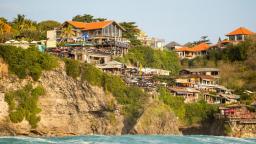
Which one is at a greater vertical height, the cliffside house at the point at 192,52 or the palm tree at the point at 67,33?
the palm tree at the point at 67,33

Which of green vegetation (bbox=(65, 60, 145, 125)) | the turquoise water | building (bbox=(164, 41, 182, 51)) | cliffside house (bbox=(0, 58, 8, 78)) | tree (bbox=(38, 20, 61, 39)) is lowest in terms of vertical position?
the turquoise water

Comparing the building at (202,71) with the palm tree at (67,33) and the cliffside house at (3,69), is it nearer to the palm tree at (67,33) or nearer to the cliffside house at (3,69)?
the palm tree at (67,33)

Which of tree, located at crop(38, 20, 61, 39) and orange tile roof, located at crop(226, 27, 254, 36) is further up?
tree, located at crop(38, 20, 61, 39)

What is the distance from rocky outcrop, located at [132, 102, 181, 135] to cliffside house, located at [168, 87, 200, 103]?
7.76 m

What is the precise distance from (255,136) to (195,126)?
25.4 feet

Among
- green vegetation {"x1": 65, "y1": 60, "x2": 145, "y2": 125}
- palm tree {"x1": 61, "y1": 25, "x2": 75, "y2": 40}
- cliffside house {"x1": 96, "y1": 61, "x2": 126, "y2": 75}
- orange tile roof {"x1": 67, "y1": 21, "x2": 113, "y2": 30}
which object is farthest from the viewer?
orange tile roof {"x1": 67, "y1": 21, "x2": 113, "y2": 30}

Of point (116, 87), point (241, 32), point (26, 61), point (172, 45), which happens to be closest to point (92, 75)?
point (116, 87)

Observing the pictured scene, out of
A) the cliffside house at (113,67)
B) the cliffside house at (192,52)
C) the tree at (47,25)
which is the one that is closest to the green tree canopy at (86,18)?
the tree at (47,25)

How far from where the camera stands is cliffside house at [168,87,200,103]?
3046 inches

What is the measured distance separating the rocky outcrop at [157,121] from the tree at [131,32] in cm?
2513

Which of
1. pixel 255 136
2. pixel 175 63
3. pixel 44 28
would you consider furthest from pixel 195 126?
pixel 44 28

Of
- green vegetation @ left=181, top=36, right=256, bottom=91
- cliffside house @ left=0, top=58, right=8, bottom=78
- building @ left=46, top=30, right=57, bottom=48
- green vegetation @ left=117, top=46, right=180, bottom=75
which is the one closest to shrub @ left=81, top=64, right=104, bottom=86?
cliffside house @ left=0, top=58, right=8, bottom=78

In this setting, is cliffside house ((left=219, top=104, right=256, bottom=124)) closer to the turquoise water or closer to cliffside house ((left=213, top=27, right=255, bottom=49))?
the turquoise water

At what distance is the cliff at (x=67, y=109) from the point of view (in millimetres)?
56906
